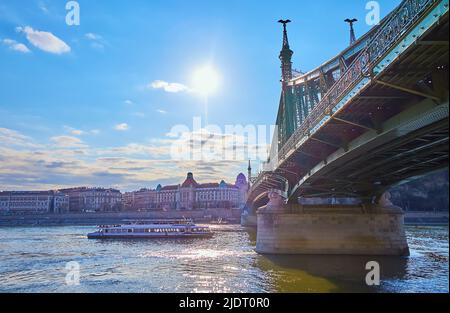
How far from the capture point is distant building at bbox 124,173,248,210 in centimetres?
15562

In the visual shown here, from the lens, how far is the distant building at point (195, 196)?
155625 millimetres

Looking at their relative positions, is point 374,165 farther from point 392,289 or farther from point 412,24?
point 412,24

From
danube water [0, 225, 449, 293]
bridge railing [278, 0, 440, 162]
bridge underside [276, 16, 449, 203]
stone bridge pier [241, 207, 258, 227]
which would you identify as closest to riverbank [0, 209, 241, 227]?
stone bridge pier [241, 207, 258, 227]

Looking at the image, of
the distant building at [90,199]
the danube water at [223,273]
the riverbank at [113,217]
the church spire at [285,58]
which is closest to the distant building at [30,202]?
the distant building at [90,199]

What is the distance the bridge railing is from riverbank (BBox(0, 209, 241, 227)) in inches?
3936

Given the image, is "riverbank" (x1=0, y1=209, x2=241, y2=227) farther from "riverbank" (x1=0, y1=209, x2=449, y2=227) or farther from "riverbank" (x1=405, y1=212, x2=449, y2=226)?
"riverbank" (x1=405, y1=212, x2=449, y2=226)

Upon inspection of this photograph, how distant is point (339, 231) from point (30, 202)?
14017 centimetres

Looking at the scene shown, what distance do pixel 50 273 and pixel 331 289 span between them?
58.9 feet

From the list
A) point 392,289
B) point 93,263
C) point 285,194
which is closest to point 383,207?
point 285,194

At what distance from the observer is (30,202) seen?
145 m

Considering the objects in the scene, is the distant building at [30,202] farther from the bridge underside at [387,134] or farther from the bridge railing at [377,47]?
the bridge railing at [377,47]

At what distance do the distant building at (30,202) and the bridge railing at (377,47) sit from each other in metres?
142
